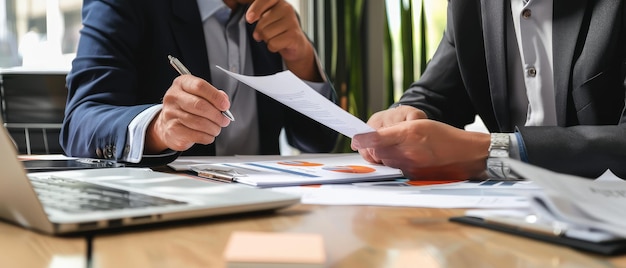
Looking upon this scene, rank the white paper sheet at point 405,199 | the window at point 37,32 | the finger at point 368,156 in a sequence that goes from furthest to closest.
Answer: the window at point 37,32
the finger at point 368,156
the white paper sheet at point 405,199

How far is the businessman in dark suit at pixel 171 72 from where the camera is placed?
4.37 feet

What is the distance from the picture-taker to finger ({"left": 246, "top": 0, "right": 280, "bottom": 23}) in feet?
5.14

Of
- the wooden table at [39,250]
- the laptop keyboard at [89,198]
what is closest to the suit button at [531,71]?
the laptop keyboard at [89,198]

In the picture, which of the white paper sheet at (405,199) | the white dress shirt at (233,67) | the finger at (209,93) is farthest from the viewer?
the white dress shirt at (233,67)

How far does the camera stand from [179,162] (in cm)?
137

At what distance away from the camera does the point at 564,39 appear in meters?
1.37

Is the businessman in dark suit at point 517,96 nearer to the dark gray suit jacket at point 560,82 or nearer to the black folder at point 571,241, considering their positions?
the dark gray suit jacket at point 560,82

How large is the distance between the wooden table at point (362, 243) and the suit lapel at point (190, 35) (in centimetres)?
100

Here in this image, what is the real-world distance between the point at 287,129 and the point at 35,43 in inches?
67.7

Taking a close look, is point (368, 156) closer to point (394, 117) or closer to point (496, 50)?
point (394, 117)

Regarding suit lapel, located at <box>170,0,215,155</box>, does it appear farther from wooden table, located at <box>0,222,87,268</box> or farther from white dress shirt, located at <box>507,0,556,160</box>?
wooden table, located at <box>0,222,87,268</box>

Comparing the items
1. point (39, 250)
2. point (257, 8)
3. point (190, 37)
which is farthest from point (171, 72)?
point (39, 250)

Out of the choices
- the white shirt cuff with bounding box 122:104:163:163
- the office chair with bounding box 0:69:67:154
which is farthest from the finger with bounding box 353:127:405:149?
the office chair with bounding box 0:69:67:154

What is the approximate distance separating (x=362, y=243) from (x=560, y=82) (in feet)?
3.08
